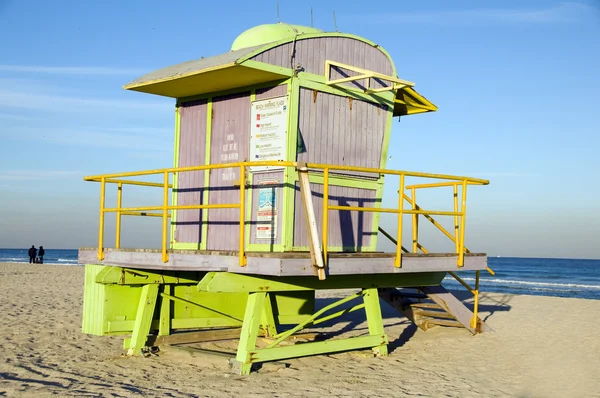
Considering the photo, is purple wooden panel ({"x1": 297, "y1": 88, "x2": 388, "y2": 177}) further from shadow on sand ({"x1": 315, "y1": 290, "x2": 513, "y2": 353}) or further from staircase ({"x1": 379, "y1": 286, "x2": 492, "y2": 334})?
shadow on sand ({"x1": 315, "y1": 290, "x2": 513, "y2": 353})

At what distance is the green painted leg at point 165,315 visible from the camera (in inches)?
386

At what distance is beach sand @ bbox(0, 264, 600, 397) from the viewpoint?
760 centimetres

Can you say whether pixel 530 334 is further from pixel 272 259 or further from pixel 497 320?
pixel 272 259

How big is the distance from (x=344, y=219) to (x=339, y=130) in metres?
1.28

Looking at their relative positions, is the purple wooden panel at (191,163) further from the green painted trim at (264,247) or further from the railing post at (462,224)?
the railing post at (462,224)

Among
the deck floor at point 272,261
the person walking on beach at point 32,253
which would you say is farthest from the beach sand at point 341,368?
the person walking on beach at point 32,253

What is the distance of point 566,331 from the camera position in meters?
13.1

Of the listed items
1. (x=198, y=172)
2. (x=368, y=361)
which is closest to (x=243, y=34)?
(x=198, y=172)

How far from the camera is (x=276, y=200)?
8.73 meters

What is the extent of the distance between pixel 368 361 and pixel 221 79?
4.43 metres

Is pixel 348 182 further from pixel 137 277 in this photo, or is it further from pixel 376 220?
pixel 137 277

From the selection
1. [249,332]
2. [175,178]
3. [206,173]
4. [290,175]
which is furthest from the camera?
[175,178]

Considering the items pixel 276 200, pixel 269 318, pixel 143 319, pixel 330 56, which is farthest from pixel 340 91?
pixel 143 319

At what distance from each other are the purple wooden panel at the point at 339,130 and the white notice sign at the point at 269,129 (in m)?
0.24
